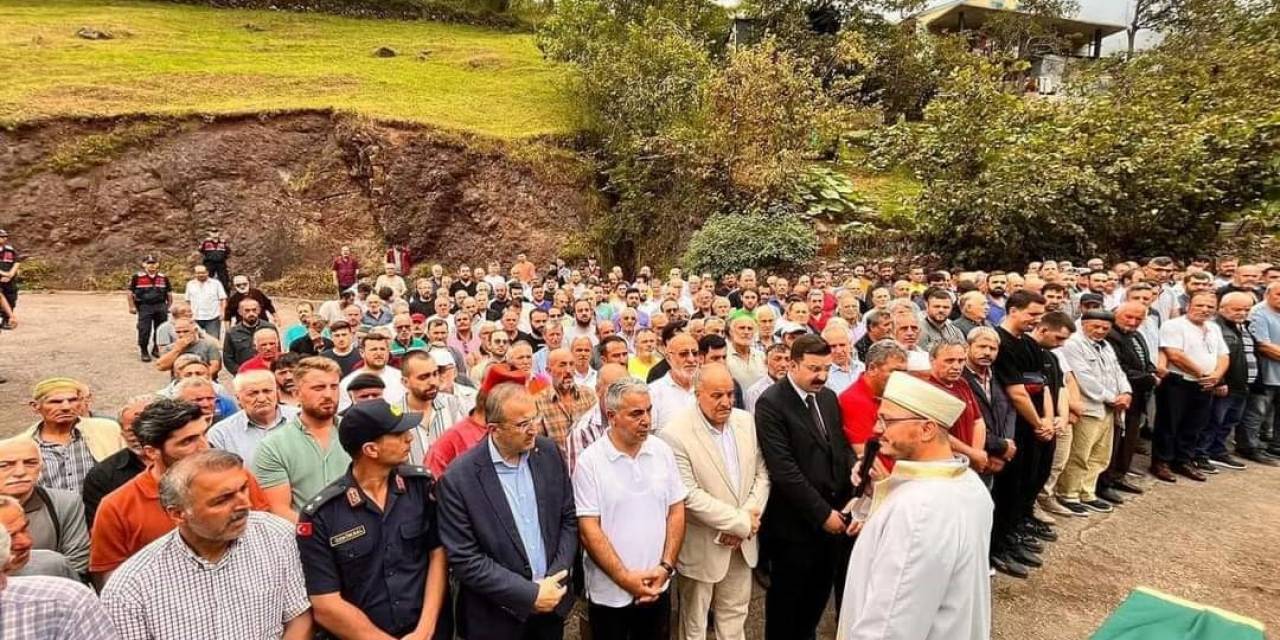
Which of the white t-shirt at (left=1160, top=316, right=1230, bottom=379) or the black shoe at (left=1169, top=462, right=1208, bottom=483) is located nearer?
the white t-shirt at (left=1160, top=316, right=1230, bottom=379)

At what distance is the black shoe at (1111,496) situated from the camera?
240 inches

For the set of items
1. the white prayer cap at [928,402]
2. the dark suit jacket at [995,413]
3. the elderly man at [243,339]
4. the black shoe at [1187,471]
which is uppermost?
the white prayer cap at [928,402]

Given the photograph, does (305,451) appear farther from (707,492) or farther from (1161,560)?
(1161,560)

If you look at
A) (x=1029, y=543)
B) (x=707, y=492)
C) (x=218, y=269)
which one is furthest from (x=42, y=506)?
(x=218, y=269)

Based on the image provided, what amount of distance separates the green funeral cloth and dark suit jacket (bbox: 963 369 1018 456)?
2.55m

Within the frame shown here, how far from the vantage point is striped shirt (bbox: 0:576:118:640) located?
1.92m

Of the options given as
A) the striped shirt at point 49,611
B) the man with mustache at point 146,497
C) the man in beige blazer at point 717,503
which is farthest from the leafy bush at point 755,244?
the striped shirt at point 49,611

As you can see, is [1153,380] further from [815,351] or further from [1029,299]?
[815,351]

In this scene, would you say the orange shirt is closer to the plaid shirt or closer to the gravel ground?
the plaid shirt

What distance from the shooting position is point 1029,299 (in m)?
5.09

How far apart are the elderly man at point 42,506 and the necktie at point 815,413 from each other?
154 inches

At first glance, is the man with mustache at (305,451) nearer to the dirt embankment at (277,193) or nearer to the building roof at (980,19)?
the dirt embankment at (277,193)

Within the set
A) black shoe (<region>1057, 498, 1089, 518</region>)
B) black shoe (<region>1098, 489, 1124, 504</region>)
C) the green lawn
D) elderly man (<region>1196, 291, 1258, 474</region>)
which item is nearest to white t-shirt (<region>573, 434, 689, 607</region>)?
black shoe (<region>1057, 498, 1089, 518</region>)

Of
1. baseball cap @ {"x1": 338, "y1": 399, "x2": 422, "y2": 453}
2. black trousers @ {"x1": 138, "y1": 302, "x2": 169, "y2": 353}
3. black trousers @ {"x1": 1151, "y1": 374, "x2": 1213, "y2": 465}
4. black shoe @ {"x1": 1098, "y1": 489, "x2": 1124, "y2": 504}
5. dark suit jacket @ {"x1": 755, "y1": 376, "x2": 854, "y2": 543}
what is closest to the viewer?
baseball cap @ {"x1": 338, "y1": 399, "x2": 422, "y2": 453}
